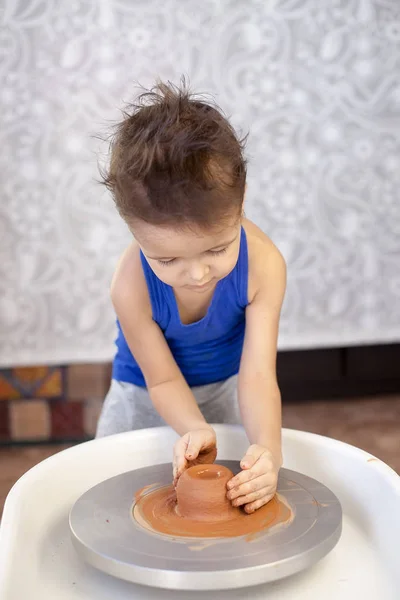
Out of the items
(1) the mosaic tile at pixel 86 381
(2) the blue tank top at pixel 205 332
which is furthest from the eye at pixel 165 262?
(1) the mosaic tile at pixel 86 381

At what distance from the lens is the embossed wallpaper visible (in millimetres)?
1698

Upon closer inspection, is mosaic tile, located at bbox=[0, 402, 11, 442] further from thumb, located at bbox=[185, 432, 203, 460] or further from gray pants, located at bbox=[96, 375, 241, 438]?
thumb, located at bbox=[185, 432, 203, 460]

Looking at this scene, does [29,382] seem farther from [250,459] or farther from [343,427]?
[250,459]

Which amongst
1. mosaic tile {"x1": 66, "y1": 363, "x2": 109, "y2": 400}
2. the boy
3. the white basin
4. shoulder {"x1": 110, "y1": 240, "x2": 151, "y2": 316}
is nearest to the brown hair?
the boy

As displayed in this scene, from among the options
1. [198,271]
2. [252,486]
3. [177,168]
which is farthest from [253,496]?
[177,168]

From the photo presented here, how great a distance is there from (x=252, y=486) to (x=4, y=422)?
128 centimetres

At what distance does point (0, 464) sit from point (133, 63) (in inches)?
39.3

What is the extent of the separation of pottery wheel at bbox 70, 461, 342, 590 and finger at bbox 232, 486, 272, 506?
27mm

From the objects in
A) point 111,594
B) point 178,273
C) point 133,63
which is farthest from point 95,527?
point 133,63

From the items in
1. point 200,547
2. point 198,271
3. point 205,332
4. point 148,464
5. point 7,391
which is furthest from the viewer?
point 7,391

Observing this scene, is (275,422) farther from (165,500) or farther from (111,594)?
(111,594)

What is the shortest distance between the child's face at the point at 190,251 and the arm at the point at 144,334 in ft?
0.60

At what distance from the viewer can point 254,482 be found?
741 millimetres

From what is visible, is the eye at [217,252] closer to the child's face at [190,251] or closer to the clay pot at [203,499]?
the child's face at [190,251]
